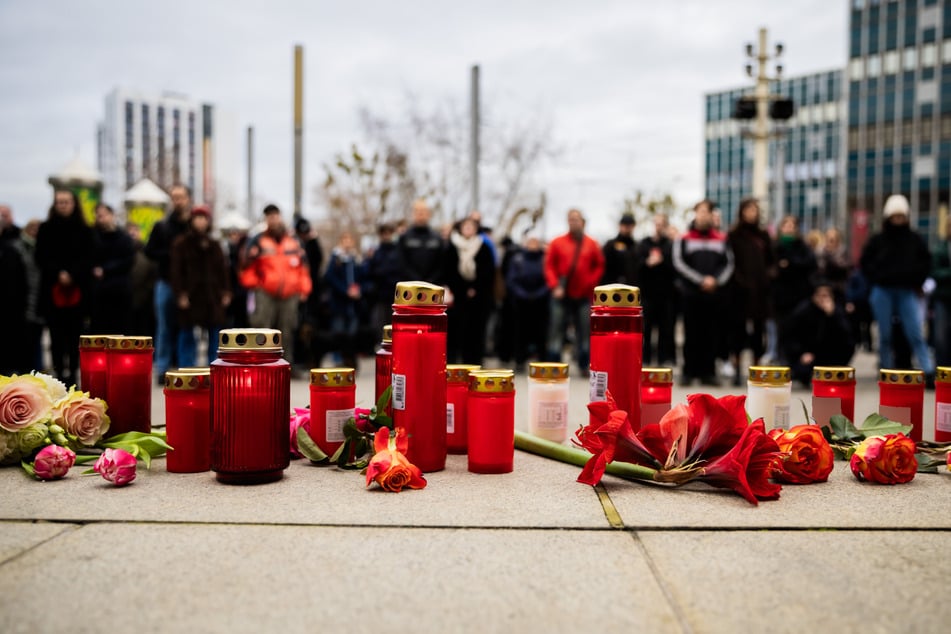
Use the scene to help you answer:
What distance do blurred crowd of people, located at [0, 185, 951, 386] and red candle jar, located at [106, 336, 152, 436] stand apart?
4369mm

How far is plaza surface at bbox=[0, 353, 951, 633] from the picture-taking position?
2.18 meters

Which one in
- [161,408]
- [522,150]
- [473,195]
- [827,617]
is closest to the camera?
[827,617]

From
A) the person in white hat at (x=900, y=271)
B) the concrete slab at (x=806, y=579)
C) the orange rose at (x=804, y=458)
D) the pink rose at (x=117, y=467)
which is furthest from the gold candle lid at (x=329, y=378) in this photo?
the person in white hat at (x=900, y=271)

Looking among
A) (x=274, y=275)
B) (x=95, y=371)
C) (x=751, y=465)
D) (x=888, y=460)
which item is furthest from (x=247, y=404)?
(x=274, y=275)

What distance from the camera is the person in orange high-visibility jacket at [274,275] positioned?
8.95 meters

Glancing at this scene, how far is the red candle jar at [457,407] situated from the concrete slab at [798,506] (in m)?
0.89

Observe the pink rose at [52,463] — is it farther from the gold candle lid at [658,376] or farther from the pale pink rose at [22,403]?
the gold candle lid at [658,376]

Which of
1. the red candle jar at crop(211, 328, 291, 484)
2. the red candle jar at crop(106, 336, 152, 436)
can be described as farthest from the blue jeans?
the red candle jar at crop(106, 336, 152, 436)

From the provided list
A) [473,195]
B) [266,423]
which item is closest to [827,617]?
[266,423]

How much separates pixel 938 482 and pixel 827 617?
200cm

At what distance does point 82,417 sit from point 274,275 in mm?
5108

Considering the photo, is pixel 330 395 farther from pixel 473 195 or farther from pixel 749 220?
pixel 473 195

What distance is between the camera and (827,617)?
7.17 ft

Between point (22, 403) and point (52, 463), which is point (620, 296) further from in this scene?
point (22, 403)
